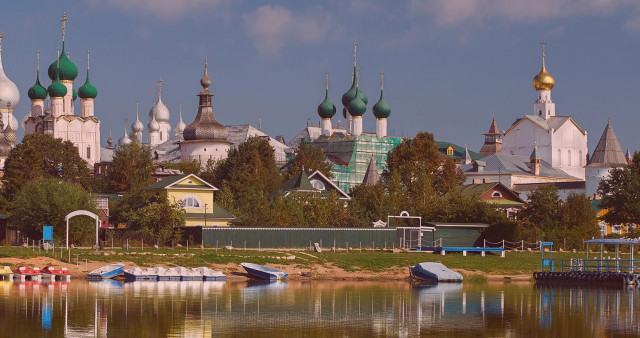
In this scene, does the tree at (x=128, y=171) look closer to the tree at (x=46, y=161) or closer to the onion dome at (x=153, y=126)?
the tree at (x=46, y=161)

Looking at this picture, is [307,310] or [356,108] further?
[356,108]

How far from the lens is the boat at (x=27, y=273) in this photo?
5144 centimetres

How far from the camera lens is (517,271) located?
6097 centimetres

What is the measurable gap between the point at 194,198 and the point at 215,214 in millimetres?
1656

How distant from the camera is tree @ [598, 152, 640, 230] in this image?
83125 millimetres

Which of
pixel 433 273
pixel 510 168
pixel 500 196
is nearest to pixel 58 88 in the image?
pixel 510 168

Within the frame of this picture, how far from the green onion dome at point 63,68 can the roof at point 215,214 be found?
66.4 m

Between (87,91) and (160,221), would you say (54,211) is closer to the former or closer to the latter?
(160,221)

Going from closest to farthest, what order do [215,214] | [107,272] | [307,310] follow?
1. [307,310]
2. [107,272]
3. [215,214]

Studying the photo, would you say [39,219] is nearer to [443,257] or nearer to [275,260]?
[275,260]

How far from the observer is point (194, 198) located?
238 feet

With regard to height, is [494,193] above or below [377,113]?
below

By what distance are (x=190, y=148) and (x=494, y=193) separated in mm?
46695

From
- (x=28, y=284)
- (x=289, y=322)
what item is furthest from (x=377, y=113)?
(x=289, y=322)
